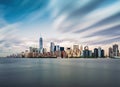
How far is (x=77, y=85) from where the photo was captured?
1286 inches

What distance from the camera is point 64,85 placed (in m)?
32.0

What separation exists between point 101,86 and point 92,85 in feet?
5.62

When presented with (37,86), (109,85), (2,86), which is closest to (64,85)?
(37,86)

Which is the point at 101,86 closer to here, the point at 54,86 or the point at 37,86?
the point at 54,86

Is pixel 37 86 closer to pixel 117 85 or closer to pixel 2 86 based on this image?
pixel 2 86

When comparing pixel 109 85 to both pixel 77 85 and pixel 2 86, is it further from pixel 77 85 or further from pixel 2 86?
pixel 2 86

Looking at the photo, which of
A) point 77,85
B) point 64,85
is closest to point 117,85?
point 77,85

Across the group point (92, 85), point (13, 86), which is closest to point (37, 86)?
point (13, 86)

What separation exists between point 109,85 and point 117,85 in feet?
5.65

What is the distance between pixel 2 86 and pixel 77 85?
13.9 meters

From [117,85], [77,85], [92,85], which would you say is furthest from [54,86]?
[117,85]

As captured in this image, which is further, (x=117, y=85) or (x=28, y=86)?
(x=117, y=85)

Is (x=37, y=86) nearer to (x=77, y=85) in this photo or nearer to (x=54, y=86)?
(x=54, y=86)

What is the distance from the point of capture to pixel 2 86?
3145 centimetres
